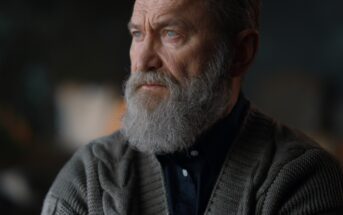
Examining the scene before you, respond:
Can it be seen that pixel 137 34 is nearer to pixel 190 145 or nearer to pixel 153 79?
pixel 153 79

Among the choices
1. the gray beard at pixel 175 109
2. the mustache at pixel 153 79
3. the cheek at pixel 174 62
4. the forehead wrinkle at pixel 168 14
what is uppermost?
the forehead wrinkle at pixel 168 14

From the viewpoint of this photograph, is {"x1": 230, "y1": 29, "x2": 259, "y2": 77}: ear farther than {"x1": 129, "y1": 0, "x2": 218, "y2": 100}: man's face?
Yes

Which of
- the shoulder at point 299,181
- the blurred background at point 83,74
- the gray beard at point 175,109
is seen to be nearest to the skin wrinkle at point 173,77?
the gray beard at point 175,109

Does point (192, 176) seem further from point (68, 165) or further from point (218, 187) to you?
→ point (68, 165)

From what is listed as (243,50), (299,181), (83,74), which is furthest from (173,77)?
(83,74)

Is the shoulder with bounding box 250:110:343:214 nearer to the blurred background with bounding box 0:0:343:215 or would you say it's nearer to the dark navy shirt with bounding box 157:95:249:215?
the dark navy shirt with bounding box 157:95:249:215

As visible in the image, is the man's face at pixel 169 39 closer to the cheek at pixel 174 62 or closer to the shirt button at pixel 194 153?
the cheek at pixel 174 62

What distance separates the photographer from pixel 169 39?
5.82 ft

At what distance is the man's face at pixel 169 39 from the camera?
1.76m

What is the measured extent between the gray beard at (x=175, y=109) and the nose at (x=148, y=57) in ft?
0.05

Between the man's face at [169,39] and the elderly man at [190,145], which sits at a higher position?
the man's face at [169,39]

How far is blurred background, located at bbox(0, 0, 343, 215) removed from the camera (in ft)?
13.2

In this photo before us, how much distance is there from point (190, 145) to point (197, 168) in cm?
7

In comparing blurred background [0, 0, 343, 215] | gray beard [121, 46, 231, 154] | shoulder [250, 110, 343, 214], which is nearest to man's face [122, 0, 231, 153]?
gray beard [121, 46, 231, 154]
